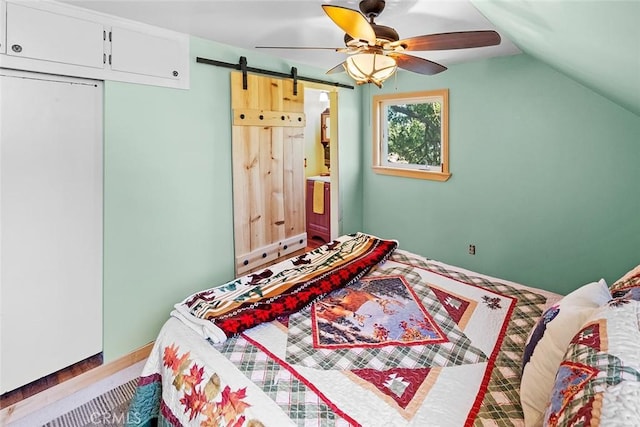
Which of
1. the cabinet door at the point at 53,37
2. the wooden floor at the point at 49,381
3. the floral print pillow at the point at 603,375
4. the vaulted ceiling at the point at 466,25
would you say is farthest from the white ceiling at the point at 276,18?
the wooden floor at the point at 49,381

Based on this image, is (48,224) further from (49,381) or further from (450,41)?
(450,41)

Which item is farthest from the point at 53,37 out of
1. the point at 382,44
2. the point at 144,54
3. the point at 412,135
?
the point at 412,135

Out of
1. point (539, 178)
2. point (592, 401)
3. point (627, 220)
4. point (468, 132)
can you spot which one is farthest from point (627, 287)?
point (468, 132)

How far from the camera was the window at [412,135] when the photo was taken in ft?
11.7

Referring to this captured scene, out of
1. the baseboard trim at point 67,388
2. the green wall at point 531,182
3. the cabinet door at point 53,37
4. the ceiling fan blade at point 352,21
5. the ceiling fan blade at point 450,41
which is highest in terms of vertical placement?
the cabinet door at point 53,37

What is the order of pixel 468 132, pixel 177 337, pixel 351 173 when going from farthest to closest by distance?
1. pixel 351 173
2. pixel 468 132
3. pixel 177 337

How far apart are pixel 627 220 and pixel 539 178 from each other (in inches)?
25.6

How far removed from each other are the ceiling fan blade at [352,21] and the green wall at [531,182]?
197cm

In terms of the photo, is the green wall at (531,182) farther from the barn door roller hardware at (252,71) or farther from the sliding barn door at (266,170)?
the sliding barn door at (266,170)

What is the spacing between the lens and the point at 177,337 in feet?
5.11

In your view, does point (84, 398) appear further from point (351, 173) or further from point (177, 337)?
point (351, 173)

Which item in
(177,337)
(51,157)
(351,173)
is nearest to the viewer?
(177,337)

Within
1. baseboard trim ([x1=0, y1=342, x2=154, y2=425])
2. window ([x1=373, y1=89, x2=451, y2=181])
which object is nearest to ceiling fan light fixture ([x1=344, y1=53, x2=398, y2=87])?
window ([x1=373, y1=89, x2=451, y2=181])

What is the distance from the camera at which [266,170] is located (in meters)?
3.19
